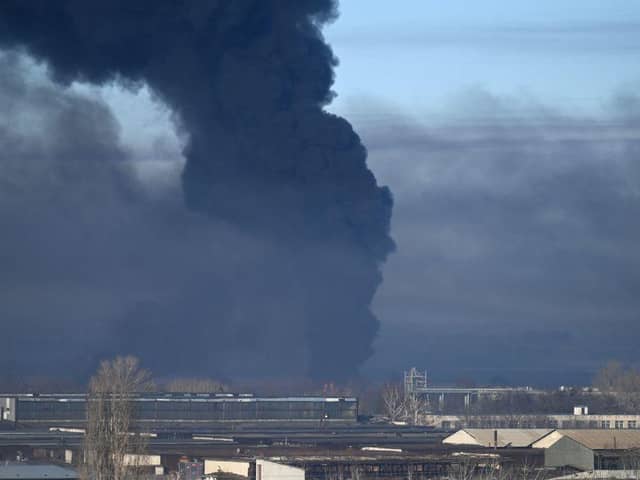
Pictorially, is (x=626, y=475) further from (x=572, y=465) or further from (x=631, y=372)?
(x=631, y=372)

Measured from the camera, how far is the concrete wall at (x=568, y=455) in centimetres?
4275

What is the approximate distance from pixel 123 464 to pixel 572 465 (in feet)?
50.1

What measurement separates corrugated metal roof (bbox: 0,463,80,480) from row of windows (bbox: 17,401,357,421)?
27.0 metres

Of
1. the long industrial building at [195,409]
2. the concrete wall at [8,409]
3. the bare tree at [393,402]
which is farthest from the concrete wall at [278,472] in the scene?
the bare tree at [393,402]

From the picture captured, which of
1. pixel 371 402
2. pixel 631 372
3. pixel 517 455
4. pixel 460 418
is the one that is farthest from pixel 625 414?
pixel 517 455

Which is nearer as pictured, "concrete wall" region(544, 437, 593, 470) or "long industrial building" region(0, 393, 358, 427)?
"concrete wall" region(544, 437, 593, 470)

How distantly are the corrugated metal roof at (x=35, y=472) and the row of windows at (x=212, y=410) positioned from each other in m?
27.0

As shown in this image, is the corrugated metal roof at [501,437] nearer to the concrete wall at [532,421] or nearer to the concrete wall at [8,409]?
the concrete wall at [532,421]

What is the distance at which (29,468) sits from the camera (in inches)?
1449

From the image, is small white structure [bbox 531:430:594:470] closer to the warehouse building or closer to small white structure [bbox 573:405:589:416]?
the warehouse building

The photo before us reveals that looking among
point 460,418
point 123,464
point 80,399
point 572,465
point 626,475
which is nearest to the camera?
point 123,464

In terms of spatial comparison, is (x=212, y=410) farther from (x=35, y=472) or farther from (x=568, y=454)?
(x=35, y=472)

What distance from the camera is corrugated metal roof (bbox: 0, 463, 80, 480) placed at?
114 ft

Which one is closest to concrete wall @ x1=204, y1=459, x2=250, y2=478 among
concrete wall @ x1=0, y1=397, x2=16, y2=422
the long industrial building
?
the long industrial building
